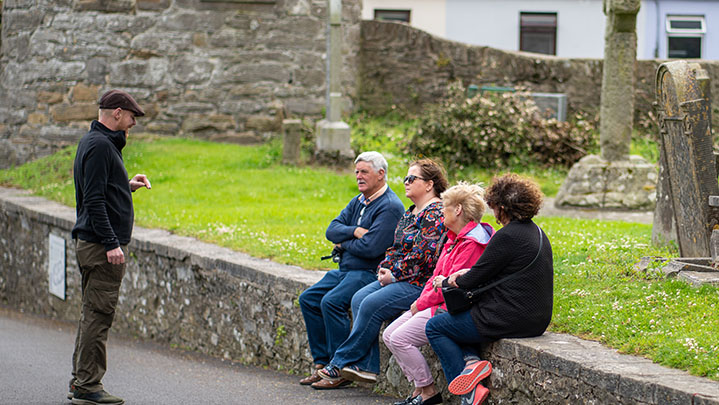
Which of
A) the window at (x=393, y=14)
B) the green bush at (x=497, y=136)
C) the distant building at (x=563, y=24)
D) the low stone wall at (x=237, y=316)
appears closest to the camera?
the low stone wall at (x=237, y=316)

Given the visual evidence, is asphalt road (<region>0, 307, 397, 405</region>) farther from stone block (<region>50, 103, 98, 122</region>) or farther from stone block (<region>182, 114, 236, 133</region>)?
stone block (<region>182, 114, 236, 133</region>)

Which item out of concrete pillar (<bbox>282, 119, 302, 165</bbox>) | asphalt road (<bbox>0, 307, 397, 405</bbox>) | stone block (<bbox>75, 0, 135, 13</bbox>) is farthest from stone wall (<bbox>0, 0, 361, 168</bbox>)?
asphalt road (<bbox>0, 307, 397, 405</bbox>)

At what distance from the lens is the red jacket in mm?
5277

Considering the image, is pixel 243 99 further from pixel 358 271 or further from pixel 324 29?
pixel 358 271

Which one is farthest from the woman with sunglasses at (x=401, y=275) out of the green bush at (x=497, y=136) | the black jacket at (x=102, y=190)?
the green bush at (x=497, y=136)

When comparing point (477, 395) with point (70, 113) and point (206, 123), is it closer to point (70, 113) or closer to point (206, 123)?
point (206, 123)

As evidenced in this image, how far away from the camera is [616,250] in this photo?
7.55m

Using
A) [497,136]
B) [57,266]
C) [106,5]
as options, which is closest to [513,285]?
[57,266]

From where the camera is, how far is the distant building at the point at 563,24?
973 inches

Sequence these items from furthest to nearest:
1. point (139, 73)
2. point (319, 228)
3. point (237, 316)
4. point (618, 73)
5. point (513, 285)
Result: point (139, 73)
point (618, 73)
point (319, 228)
point (237, 316)
point (513, 285)

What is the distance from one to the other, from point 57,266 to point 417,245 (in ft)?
20.6

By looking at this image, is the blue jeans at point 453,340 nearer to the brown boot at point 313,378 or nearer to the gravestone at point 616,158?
the brown boot at point 313,378

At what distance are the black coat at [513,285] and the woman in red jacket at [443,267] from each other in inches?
12.3

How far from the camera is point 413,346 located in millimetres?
5387
